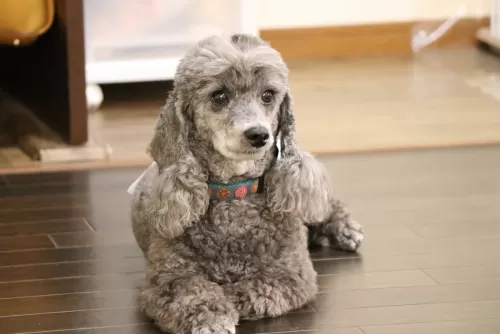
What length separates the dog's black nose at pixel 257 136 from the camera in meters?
1.95

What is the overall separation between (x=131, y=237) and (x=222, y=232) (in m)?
0.63

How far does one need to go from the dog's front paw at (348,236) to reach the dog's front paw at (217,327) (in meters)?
0.63

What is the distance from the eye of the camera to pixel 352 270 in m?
2.42

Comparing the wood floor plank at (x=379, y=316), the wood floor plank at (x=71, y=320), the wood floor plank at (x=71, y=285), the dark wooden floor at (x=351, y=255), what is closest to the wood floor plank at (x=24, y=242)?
the dark wooden floor at (x=351, y=255)

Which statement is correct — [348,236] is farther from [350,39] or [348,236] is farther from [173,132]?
[350,39]

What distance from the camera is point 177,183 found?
2.04m

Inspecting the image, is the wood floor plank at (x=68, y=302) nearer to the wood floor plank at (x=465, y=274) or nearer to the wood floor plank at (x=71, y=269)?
the wood floor plank at (x=71, y=269)

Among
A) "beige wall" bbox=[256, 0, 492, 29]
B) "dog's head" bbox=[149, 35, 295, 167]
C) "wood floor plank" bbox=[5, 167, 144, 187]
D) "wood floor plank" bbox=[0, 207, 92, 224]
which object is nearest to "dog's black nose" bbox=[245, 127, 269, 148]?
"dog's head" bbox=[149, 35, 295, 167]

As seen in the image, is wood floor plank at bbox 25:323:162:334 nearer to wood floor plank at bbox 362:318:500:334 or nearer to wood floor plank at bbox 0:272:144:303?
wood floor plank at bbox 0:272:144:303

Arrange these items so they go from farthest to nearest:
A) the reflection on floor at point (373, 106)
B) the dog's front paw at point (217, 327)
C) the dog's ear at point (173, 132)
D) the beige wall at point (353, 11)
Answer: the beige wall at point (353, 11)
the reflection on floor at point (373, 106)
the dog's ear at point (173, 132)
the dog's front paw at point (217, 327)

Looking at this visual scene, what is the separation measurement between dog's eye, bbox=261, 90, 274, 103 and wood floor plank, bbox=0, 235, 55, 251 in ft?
2.82

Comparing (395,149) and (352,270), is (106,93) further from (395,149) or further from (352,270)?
(352,270)

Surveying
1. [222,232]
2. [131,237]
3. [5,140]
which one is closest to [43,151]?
[5,140]

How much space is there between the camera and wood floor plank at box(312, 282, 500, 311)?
2.21m
